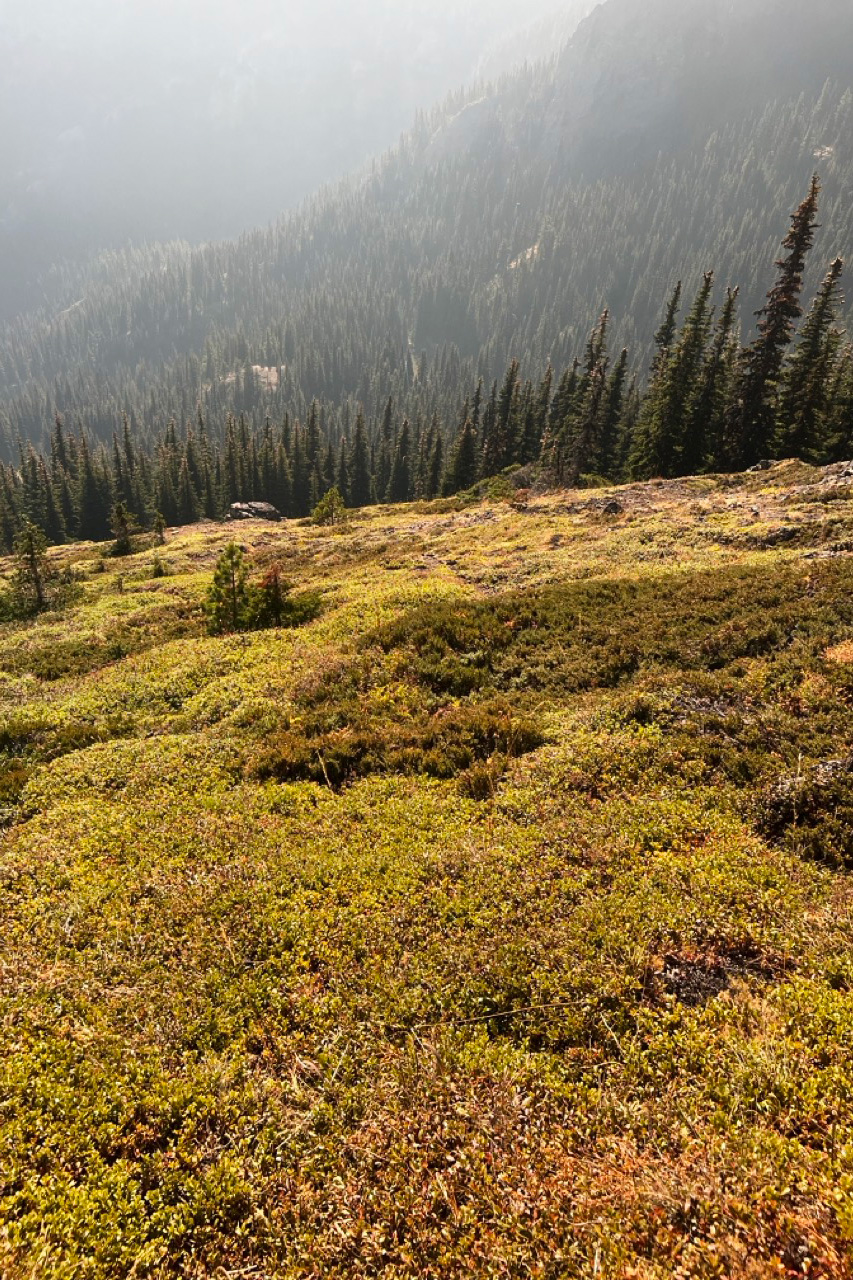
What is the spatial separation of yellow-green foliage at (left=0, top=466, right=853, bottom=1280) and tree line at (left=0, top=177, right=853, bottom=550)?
1702 inches

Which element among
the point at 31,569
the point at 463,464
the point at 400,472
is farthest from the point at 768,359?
the point at 400,472

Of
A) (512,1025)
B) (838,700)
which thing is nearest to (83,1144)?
(512,1025)

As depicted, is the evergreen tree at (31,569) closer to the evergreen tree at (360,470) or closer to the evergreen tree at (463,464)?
the evergreen tree at (463,464)

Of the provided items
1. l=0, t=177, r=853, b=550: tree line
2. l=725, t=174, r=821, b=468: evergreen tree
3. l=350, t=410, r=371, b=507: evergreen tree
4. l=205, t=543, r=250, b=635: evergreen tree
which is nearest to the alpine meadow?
l=205, t=543, r=250, b=635: evergreen tree

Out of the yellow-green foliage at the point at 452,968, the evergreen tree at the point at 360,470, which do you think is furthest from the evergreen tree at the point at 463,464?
the yellow-green foliage at the point at 452,968

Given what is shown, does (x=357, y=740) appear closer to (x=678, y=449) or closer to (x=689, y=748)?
(x=689, y=748)

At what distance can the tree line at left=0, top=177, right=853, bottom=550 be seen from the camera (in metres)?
48.4

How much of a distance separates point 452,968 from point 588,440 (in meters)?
65.6

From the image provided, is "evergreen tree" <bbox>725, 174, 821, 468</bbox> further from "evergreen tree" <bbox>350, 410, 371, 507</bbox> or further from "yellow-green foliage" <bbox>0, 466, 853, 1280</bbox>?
"evergreen tree" <bbox>350, 410, 371, 507</bbox>

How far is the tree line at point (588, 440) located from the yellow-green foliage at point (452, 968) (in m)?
43.2

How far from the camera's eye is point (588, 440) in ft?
210

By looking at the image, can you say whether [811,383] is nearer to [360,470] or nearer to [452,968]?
[452,968]

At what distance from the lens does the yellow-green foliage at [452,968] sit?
204 inches

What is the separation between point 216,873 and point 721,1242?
8.50m
